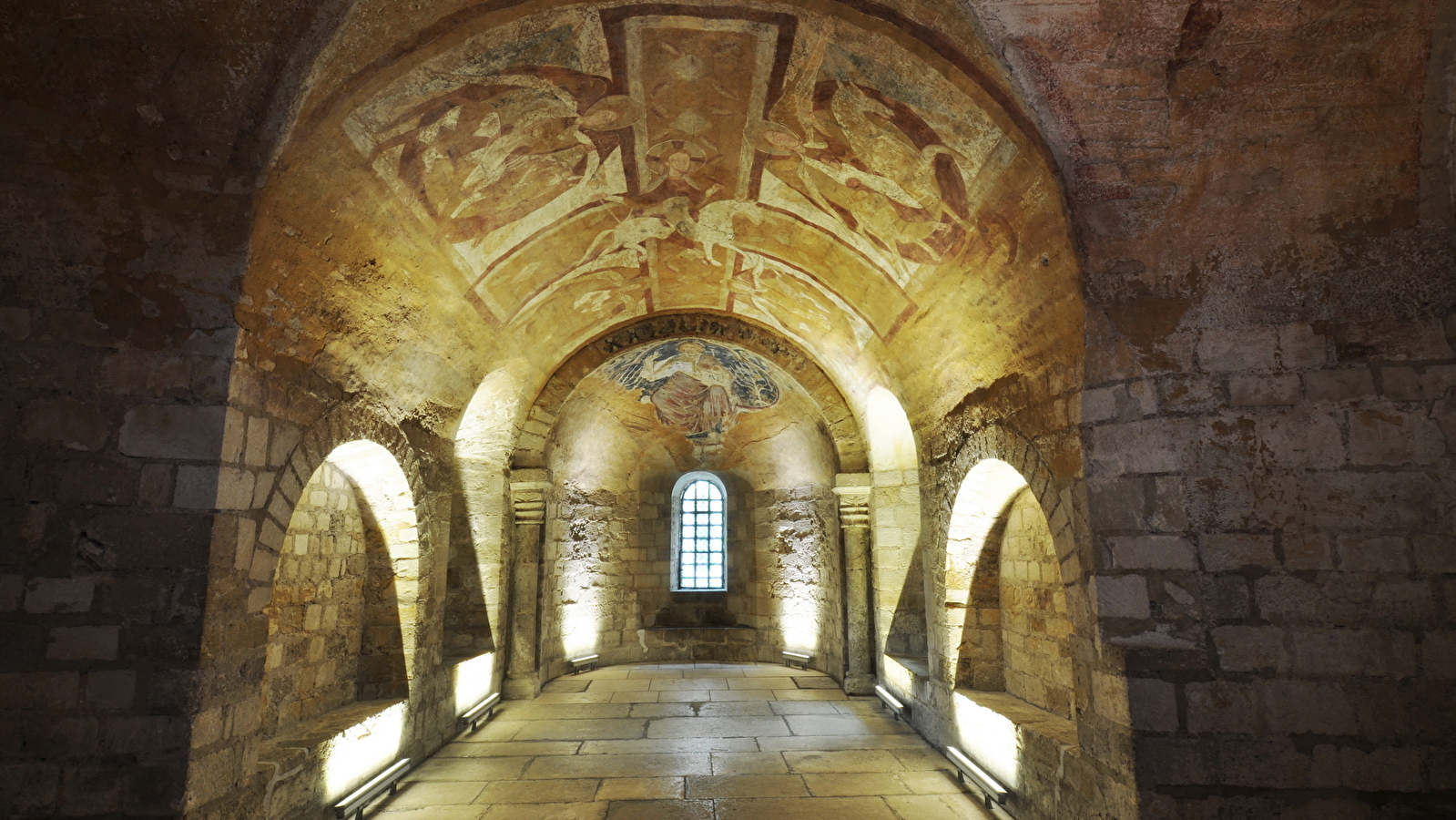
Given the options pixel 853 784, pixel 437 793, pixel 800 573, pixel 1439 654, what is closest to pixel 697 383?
pixel 800 573

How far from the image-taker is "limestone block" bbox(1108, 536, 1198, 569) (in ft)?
11.4

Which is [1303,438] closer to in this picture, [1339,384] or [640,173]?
[1339,384]

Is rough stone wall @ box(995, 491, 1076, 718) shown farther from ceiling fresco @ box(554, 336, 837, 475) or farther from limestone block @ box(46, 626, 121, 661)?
limestone block @ box(46, 626, 121, 661)

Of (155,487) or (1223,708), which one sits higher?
(155,487)

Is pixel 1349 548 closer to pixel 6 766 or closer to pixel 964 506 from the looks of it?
pixel 964 506

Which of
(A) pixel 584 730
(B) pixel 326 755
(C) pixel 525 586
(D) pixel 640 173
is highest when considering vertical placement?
(D) pixel 640 173

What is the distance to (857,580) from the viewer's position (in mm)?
8531

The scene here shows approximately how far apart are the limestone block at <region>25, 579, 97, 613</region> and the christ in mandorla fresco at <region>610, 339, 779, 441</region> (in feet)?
20.7

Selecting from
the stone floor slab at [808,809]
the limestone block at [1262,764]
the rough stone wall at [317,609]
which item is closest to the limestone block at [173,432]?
the rough stone wall at [317,609]

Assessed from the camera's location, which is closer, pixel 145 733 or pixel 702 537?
pixel 145 733

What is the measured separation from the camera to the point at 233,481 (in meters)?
3.62

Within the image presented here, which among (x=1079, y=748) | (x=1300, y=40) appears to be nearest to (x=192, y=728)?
(x=1079, y=748)

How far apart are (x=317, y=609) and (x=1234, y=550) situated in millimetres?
6079

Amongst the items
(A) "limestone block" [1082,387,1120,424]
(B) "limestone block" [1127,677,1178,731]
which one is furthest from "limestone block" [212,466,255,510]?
(B) "limestone block" [1127,677,1178,731]
